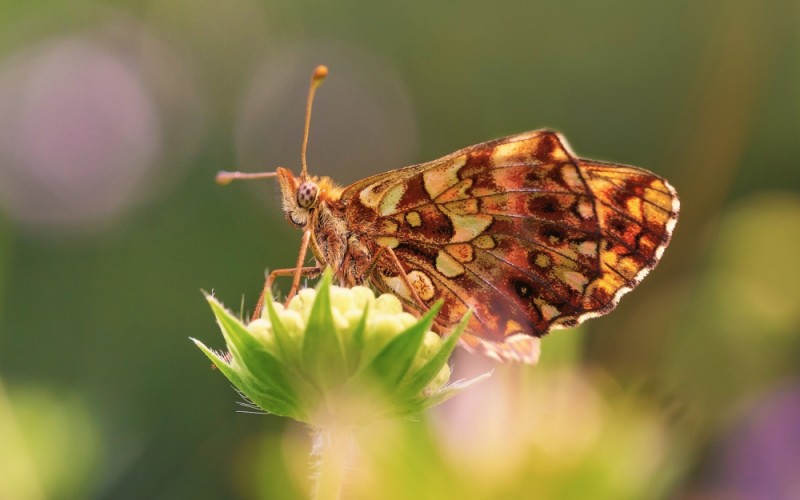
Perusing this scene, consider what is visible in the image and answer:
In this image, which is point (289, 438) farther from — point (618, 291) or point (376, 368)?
point (618, 291)

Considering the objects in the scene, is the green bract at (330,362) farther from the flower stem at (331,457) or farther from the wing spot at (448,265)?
the wing spot at (448,265)

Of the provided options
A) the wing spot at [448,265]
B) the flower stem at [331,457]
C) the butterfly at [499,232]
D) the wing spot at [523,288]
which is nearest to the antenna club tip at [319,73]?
the butterfly at [499,232]

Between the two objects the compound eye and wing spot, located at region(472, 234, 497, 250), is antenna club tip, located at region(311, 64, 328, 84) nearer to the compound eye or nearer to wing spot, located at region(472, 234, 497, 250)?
the compound eye

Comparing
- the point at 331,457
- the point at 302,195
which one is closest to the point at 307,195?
the point at 302,195

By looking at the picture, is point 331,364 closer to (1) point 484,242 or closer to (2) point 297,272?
(2) point 297,272

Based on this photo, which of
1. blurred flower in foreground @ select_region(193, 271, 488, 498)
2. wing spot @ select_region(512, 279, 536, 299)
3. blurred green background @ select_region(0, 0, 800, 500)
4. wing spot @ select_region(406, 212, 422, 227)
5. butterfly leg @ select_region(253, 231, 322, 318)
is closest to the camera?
blurred green background @ select_region(0, 0, 800, 500)

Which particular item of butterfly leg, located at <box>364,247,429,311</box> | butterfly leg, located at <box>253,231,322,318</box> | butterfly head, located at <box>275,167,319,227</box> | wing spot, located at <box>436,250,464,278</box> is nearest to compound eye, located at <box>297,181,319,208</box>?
butterfly head, located at <box>275,167,319,227</box>

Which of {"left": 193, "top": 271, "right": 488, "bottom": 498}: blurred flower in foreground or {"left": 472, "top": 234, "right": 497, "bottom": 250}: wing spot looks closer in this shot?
{"left": 193, "top": 271, "right": 488, "bottom": 498}: blurred flower in foreground
